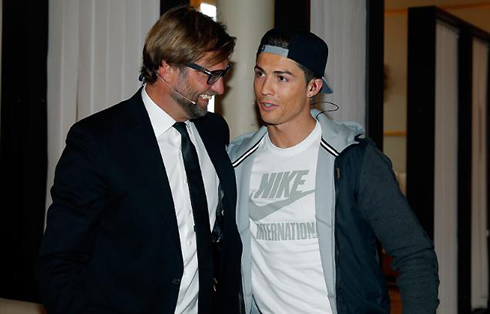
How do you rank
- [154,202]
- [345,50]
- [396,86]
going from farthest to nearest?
[396,86], [345,50], [154,202]

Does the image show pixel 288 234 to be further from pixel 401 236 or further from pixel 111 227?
pixel 111 227

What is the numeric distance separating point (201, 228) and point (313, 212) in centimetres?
35

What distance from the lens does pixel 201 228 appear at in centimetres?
214

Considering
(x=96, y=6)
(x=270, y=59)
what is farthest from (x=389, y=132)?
(x=270, y=59)

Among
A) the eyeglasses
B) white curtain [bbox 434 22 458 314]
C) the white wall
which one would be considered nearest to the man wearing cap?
the eyeglasses

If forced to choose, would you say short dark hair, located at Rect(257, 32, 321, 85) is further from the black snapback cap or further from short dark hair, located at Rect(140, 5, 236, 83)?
short dark hair, located at Rect(140, 5, 236, 83)

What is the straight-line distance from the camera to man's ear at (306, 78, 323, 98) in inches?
91.5

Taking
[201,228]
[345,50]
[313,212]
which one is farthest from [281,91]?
[345,50]

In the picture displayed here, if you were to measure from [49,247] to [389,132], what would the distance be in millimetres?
7851

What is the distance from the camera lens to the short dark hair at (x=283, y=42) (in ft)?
7.47

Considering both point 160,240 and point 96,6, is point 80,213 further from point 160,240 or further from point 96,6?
point 96,6

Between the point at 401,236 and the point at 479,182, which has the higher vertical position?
the point at 401,236

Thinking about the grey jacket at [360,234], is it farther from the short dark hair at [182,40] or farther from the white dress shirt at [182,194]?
the short dark hair at [182,40]

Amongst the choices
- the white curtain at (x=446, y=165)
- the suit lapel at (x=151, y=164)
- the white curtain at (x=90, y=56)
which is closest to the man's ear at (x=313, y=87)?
the suit lapel at (x=151, y=164)
